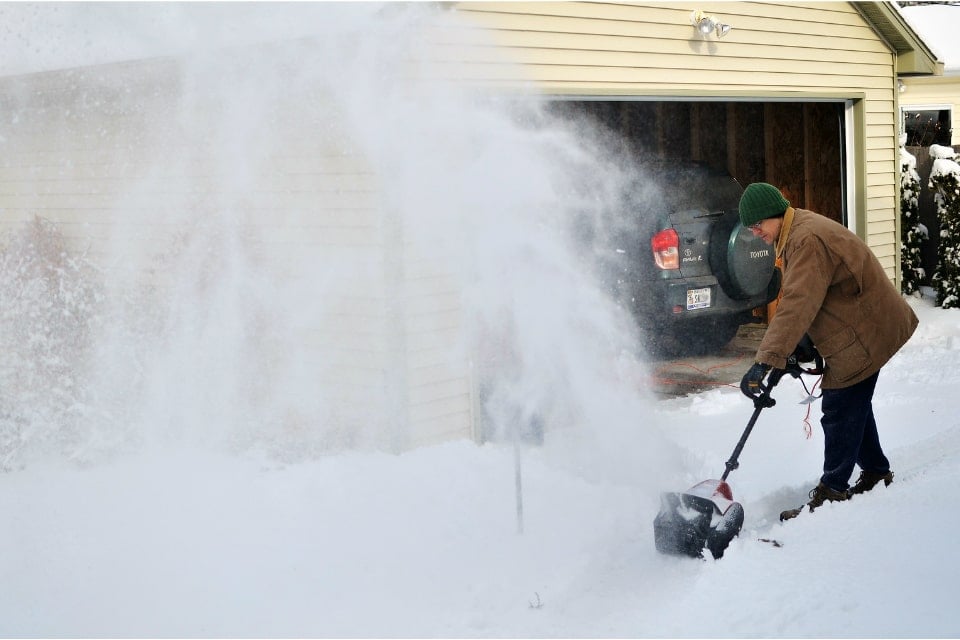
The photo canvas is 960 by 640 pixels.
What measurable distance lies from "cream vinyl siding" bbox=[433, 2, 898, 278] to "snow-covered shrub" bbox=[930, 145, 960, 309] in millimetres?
1455

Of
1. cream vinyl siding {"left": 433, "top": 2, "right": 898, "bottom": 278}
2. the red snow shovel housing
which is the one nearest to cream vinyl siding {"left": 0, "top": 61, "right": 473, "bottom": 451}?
cream vinyl siding {"left": 433, "top": 2, "right": 898, "bottom": 278}

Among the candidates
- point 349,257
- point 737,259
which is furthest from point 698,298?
point 349,257

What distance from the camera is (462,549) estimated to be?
16.9ft

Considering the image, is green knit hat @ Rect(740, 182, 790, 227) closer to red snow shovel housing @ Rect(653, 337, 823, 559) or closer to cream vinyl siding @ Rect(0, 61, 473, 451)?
red snow shovel housing @ Rect(653, 337, 823, 559)

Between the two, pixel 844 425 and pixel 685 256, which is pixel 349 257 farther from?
pixel 685 256

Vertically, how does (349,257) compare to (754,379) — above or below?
above

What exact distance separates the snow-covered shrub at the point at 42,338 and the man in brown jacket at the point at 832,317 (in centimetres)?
524

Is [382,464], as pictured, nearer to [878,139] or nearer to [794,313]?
[794,313]

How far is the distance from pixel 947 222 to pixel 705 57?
5.30m

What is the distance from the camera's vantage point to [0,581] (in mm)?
5082

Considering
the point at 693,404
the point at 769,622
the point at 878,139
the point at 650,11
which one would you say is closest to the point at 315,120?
the point at 650,11

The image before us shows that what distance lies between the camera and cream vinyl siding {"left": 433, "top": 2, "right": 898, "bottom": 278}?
708 centimetres

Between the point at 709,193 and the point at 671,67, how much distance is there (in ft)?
6.61

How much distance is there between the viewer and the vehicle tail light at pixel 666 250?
962cm
